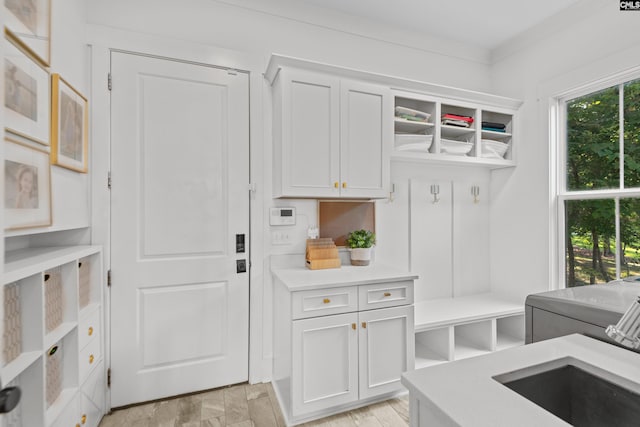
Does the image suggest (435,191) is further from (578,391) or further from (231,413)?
(231,413)

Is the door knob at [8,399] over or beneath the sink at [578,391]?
over

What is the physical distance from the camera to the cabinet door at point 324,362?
6.07ft

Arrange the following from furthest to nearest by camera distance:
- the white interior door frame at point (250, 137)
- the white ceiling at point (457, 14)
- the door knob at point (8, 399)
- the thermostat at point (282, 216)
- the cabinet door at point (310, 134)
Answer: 1. the white ceiling at point (457, 14)
2. the thermostat at point (282, 216)
3. the cabinet door at point (310, 134)
4. the white interior door frame at point (250, 137)
5. the door knob at point (8, 399)

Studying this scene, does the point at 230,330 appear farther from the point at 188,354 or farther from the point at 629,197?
the point at 629,197

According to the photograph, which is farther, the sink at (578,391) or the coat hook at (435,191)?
the coat hook at (435,191)

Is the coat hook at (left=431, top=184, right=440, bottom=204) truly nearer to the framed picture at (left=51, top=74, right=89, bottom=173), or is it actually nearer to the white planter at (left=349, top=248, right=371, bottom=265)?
the white planter at (left=349, top=248, right=371, bottom=265)

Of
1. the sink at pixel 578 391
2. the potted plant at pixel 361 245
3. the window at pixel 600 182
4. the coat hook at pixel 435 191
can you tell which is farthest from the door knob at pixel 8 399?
the window at pixel 600 182

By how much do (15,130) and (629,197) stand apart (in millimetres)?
3581

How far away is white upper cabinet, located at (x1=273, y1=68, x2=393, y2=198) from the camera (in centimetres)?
212

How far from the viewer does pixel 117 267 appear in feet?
6.63

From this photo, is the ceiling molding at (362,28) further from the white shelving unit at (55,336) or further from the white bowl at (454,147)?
the white shelving unit at (55,336)

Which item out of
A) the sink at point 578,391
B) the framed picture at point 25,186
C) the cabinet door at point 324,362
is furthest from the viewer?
the cabinet door at point 324,362

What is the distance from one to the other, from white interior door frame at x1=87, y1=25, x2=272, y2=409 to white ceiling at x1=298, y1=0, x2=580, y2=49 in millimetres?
858

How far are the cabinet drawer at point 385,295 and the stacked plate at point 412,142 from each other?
42.1 inches
